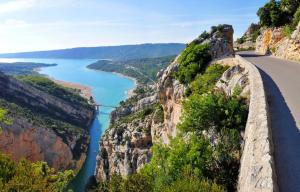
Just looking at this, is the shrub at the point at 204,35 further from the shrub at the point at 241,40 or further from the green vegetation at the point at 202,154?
the shrub at the point at 241,40

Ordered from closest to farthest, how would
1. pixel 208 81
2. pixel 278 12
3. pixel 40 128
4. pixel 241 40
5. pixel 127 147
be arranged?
1. pixel 208 81
2. pixel 278 12
3. pixel 127 147
4. pixel 241 40
5. pixel 40 128

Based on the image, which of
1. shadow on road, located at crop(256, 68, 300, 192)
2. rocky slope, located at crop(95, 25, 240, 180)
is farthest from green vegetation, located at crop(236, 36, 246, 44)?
shadow on road, located at crop(256, 68, 300, 192)

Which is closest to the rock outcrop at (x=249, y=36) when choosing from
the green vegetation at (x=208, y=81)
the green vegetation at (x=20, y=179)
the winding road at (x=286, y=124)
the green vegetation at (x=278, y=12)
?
→ the green vegetation at (x=278, y=12)

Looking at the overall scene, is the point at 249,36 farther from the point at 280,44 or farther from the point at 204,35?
the point at 204,35

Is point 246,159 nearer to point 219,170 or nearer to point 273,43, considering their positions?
point 219,170

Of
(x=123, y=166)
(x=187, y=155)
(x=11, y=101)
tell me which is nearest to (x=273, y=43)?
(x=123, y=166)

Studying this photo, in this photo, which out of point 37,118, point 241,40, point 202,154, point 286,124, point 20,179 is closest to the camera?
point 202,154

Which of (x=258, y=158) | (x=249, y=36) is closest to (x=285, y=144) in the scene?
(x=258, y=158)
